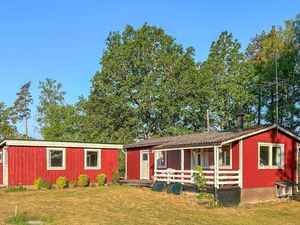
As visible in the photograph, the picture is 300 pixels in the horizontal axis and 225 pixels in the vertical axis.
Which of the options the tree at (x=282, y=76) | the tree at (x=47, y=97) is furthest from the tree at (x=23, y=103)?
the tree at (x=282, y=76)

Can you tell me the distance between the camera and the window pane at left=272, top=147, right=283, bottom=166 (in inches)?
865

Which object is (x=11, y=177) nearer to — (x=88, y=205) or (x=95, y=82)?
(x=88, y=205)

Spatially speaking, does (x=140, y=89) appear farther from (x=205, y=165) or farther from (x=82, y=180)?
(x=205, y=165)

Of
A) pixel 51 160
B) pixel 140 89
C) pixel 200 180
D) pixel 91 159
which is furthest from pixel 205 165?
pixel 140 89

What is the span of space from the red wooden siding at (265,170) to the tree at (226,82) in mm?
17478

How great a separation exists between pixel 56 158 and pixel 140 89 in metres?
16.3

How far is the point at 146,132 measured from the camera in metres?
41.9

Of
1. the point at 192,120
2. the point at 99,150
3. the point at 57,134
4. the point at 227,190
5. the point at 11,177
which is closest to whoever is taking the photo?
the point at 227,190

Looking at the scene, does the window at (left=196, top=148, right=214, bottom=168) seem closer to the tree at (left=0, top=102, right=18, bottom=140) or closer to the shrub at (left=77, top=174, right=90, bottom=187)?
the shrub at (left=77, top=174, right=90, bottom=187)

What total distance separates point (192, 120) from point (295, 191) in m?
20.6

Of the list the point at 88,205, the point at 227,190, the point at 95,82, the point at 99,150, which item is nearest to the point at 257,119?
the point at 95,82

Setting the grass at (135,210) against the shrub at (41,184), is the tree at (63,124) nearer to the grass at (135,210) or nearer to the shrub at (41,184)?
the shrub at (41,184)

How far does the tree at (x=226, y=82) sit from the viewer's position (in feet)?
132

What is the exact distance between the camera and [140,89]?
1596 inches
